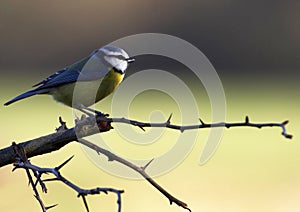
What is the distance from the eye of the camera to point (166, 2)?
1491 cm

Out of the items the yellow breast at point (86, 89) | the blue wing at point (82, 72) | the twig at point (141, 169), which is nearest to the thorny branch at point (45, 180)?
the twig at point (141, 169)

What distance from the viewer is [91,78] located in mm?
3426

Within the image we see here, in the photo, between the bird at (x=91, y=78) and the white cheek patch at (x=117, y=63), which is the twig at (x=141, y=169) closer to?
the bird at (x=91, y=78)

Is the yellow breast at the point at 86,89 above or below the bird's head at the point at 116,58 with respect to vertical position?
below

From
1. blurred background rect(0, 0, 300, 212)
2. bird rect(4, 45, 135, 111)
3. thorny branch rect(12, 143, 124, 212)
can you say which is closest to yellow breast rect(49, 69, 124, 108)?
bird rect(4, 45, 135, 111)

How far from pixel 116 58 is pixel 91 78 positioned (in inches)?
8.2

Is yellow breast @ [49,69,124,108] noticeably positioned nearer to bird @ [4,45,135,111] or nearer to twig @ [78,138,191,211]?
bird @ [4,45,135,111]

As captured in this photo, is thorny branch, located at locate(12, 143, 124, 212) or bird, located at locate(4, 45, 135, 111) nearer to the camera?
thorny branch, located at locate(12, 143, 124, 212)

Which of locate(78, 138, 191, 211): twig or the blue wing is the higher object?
the blue wing

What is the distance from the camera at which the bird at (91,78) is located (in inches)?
134

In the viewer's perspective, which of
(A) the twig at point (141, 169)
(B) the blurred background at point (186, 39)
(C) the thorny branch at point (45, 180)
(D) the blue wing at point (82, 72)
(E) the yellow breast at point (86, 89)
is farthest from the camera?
(B) the blurred background at point (186, 39)

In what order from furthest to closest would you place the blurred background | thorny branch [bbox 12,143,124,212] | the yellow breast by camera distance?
the blurred background → the yellow breast → thorny branch [bbox 12,143,124,212]

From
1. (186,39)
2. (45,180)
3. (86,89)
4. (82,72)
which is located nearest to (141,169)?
(45,180)

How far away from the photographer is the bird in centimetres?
339
